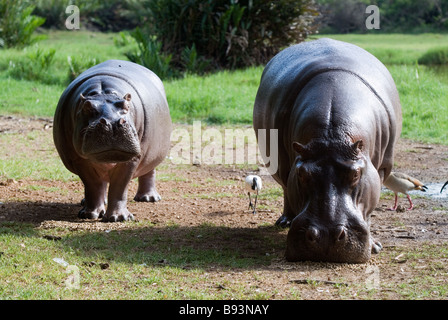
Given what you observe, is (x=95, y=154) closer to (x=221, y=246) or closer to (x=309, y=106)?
(x=221, y=246)

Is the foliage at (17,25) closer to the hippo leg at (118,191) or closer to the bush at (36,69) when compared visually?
the bush at (36,69)

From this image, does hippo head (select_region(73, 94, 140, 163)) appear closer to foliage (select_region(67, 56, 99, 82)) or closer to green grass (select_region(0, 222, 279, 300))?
green grass (select_region(0, 222, 279, 300))

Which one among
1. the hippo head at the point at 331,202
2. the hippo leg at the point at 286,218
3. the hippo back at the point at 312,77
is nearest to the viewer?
the hippo head at the point at 331,202

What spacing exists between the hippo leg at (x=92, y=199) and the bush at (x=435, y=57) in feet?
47.0

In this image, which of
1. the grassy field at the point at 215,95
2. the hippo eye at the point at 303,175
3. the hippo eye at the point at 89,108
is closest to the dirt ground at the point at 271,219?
the hippo eye at the point at 303,175

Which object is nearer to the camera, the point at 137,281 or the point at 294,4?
the point at 137,281

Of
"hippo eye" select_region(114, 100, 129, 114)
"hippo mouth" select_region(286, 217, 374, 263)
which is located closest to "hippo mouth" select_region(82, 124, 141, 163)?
"hippo eye" select_region(114, 100, 129, 114)

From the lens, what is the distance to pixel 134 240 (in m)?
5.58

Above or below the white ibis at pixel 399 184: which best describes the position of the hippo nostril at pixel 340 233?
above

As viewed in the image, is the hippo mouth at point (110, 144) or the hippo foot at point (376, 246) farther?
the hippo mouth at point (110, 144)

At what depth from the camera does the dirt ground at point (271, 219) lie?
4.41 m

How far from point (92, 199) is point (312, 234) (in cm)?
264
